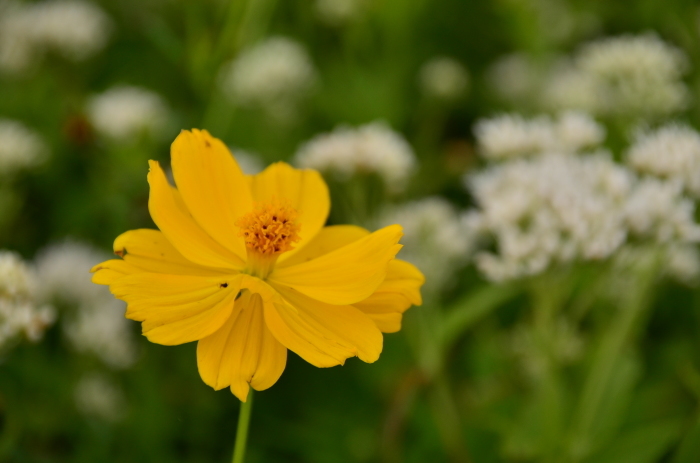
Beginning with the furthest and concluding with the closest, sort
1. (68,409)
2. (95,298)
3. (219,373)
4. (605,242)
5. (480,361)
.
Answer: (95,298) < (480,361) < (68,409) < (605,242) < (219,373)

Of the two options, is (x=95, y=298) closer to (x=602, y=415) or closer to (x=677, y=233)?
(x=602, y=415)

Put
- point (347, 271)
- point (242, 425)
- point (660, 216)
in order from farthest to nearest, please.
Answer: point (660, 216), point (347, 271), point (242, 425)

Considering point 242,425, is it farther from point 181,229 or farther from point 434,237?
point 434,237

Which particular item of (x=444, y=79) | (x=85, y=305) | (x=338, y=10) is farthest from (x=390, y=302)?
(x=338, y=10)

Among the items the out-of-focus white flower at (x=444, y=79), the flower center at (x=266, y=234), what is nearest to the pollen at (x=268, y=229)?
the flower center at (x=266, y=234)

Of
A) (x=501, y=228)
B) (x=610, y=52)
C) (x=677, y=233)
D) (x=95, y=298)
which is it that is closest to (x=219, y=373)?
(x=501, y=228)
